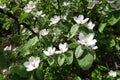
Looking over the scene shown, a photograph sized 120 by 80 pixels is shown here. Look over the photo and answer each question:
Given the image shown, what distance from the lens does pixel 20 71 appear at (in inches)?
75.5

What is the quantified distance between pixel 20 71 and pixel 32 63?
0.26ft

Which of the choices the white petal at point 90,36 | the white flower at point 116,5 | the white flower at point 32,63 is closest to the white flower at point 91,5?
the white flower at point 116,5

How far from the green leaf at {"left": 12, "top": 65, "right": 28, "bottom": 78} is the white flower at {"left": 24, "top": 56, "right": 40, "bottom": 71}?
0.08 feet

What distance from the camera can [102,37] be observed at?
2342mm

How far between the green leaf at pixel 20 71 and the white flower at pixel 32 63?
2cm

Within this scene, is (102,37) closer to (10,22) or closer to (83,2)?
(83,2)

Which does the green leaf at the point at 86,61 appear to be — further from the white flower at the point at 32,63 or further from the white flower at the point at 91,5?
the white flower at the point at 91,5

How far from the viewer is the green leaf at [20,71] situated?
1896 millimetres

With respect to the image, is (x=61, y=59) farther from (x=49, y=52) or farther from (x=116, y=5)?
(x=116, y=5)

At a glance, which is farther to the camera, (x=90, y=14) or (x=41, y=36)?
(x=90, y=14)

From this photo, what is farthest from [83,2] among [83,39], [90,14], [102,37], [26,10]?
[83,39]

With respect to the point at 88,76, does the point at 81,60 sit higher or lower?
lower

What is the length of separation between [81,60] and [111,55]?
2.63ft

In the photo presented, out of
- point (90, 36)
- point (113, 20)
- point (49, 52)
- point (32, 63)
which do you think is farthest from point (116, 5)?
point (32, 63)
